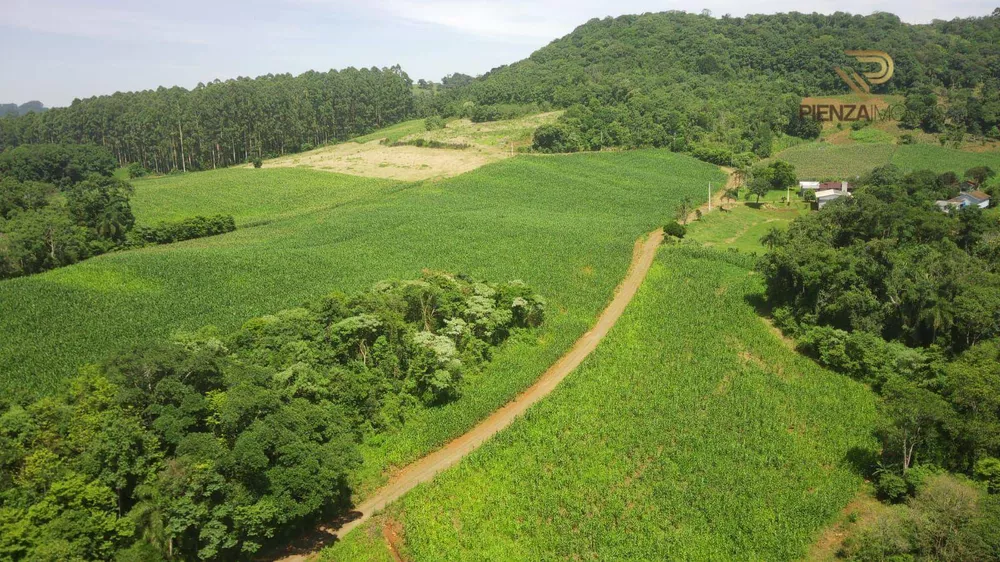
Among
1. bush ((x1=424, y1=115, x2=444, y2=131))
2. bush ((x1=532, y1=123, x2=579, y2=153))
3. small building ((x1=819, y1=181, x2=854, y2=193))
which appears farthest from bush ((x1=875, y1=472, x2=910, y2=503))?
bush ((x1=424, y1=115, x2=444, y2=131))

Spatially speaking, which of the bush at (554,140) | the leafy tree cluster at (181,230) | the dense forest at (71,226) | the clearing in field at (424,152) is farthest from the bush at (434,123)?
the leafy tree cluster at (181,230)

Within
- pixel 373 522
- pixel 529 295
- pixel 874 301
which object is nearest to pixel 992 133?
pixel 874 301

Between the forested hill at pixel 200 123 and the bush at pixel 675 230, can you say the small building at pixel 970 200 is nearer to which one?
the bush at pixel 675 230

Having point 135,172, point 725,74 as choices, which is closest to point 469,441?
point 135,172

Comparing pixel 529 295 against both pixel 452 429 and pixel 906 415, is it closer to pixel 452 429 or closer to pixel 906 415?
pixel 452 429

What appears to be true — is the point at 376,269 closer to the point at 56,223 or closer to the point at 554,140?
the point at 56,223

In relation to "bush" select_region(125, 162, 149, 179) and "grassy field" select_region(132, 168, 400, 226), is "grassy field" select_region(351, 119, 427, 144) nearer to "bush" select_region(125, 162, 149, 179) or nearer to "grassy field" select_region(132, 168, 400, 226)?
"grassy field" select_region(132, 168, 400, 226)
